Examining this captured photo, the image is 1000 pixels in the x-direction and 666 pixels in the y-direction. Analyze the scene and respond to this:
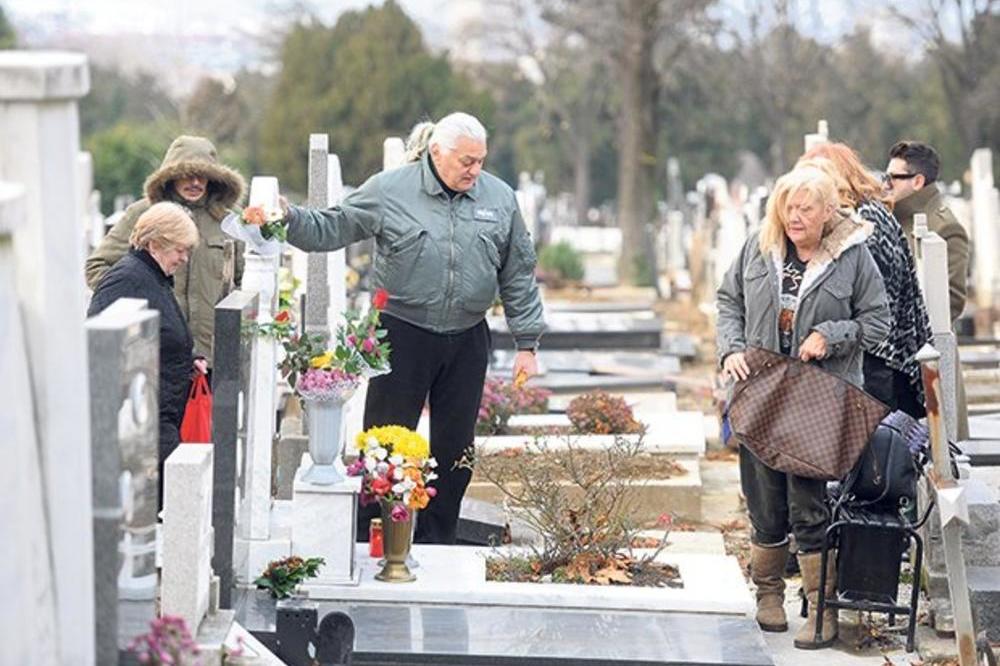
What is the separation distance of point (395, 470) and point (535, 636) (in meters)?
0.80

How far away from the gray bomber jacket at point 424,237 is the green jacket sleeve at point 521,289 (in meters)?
0.08

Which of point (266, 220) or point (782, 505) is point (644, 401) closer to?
point (782, 505)

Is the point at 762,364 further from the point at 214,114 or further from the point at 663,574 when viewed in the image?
the point at 214,114

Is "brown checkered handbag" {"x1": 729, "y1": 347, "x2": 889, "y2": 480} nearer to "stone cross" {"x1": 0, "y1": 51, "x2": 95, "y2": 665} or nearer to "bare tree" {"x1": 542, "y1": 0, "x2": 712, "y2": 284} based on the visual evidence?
"stone cross" {"x1": 0, "y1": 51, "x2": 95, "y2": 665}

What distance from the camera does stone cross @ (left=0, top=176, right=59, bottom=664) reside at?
435 cm

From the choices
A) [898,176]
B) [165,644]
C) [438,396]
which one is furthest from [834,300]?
[165,644]

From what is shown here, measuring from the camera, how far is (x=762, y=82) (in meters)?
41.1

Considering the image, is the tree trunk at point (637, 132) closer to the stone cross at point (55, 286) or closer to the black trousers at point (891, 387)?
the black trousers at point (891, 387)

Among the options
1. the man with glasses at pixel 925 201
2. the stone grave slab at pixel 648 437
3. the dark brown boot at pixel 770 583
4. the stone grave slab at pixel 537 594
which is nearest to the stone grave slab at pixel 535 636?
the stone grave slab at pixel 537 594

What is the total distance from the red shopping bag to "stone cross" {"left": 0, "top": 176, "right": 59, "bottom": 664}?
309 centimetres

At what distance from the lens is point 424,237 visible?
7965 mm

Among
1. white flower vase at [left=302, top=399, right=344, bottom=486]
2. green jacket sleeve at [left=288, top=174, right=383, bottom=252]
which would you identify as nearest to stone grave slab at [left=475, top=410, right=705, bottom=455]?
green jacket sleeve at [left=288, top=174, right=383, bottom=252]

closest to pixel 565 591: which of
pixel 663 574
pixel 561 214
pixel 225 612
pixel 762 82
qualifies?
pixel 663 574

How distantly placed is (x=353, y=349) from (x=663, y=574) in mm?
→ 1358
